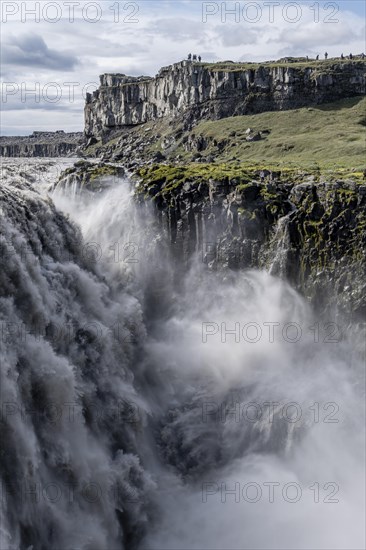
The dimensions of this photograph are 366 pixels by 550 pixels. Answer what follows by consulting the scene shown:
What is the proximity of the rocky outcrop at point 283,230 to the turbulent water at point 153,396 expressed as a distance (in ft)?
4.57

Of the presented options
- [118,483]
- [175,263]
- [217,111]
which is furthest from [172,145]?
[118,483]

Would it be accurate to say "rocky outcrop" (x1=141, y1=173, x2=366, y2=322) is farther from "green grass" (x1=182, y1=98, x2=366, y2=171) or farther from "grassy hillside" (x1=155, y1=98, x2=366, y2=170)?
"green grass" (x1=182, y1=98, x2=366, y2=171)

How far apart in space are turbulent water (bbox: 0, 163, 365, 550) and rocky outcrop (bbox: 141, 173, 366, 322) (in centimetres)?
139

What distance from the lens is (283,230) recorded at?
4444cm

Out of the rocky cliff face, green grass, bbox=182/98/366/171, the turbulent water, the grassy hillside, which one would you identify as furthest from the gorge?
the rocky cliff face

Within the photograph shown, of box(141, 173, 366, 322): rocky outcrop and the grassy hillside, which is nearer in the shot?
box(141, 173, 366, 322): rocky outcrop

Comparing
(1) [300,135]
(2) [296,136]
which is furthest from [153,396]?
(1) [300,135]

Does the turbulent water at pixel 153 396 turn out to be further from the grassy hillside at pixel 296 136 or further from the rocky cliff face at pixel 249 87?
the rocky cliff face at pixel 249 87

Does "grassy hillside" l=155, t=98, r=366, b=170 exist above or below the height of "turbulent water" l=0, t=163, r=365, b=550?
above

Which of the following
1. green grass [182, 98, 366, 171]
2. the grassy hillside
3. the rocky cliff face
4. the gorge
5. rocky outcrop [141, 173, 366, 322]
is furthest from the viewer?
the rocky cliff face

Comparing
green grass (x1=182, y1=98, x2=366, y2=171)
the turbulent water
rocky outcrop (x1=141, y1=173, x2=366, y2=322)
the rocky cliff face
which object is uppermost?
the rocky cliff face

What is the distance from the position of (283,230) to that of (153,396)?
53.6 feet

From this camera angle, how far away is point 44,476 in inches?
1035

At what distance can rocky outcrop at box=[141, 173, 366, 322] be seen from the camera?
42.9 metres
